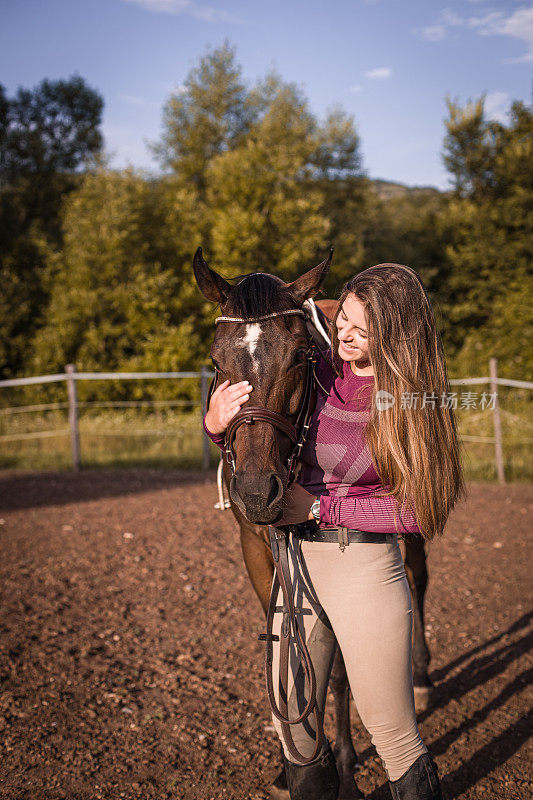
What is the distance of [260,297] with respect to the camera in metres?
1.78

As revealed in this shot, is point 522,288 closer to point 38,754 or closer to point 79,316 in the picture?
point 79,316

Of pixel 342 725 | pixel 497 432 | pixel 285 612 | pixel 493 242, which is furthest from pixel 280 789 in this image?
pixel 493 242

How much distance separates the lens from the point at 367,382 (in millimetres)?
1650

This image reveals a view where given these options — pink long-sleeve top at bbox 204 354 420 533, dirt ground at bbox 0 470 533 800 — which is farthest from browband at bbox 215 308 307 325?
dirt ground at bbox 0 470 533 800

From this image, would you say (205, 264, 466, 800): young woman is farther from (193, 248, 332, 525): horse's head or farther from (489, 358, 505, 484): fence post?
(489, 358, 505, 484): fence post

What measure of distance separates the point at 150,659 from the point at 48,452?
7821 mm

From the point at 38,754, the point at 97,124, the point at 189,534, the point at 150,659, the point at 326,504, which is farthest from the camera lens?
the point at 97,124

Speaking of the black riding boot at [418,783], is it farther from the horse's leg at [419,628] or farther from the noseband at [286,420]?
the horse's leg at [419,628]

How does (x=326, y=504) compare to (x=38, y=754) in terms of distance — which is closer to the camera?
(x=326, y=504)

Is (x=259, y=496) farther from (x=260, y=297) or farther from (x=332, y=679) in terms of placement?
Result: (x=332, y=679)

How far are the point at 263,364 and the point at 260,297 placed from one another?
0.23m

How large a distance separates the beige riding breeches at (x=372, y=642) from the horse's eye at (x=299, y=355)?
1.75ft

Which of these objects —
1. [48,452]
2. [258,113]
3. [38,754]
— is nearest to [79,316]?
[48,452]

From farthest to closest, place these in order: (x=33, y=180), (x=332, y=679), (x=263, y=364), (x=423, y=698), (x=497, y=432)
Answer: (x=33, y=180)
(x=497, y=432)
(x=423, y=698)
(x=332, y=679)
(x=263, y=364)
